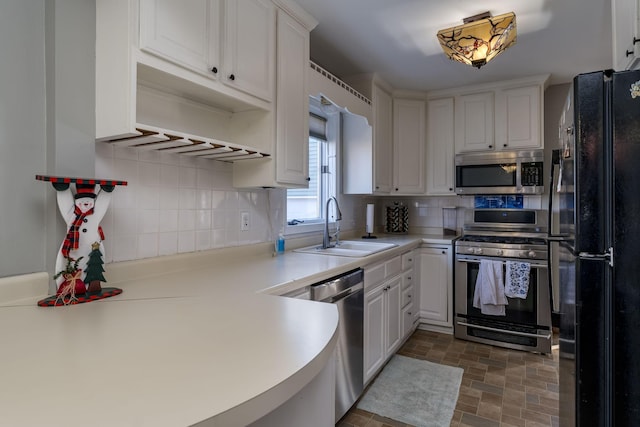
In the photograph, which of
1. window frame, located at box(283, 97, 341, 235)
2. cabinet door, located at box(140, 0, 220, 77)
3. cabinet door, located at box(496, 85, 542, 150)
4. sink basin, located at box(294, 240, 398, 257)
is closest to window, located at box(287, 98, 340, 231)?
window frame, located at box(283, 97, 341, 235)

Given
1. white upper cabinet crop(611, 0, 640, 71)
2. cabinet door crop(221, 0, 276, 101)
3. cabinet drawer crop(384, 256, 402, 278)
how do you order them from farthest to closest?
cabinet drawer crop(384, 256, 402, 278)
cabinet door crop(221, 0, 276, 101)
white upper cabinet crop(611, 0, 640, 71)

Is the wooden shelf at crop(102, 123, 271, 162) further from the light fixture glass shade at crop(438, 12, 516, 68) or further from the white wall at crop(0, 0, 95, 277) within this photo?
the light fixture glass shade at crop(438, 12, 516, 68)

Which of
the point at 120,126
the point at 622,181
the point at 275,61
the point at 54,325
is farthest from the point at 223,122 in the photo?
the point at 622,181

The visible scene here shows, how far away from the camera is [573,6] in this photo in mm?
2088

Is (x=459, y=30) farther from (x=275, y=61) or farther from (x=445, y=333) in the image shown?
(x=445, y=333)

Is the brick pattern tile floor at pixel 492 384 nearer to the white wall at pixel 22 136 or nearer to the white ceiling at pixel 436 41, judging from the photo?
the white wall at pixel 22 136

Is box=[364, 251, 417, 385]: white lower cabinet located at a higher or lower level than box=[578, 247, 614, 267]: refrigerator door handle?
lower

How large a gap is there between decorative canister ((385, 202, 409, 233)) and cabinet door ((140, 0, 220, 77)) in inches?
113

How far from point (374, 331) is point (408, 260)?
3.10ft

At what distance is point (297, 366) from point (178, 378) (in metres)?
0.22

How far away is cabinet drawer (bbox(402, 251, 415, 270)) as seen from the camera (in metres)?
3.00

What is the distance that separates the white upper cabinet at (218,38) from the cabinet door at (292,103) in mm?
95

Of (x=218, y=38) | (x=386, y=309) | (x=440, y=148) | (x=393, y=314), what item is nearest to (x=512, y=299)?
(x=393, y=314)

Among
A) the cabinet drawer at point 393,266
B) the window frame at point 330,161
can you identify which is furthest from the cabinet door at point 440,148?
the cabinet drawer at point 393,266
